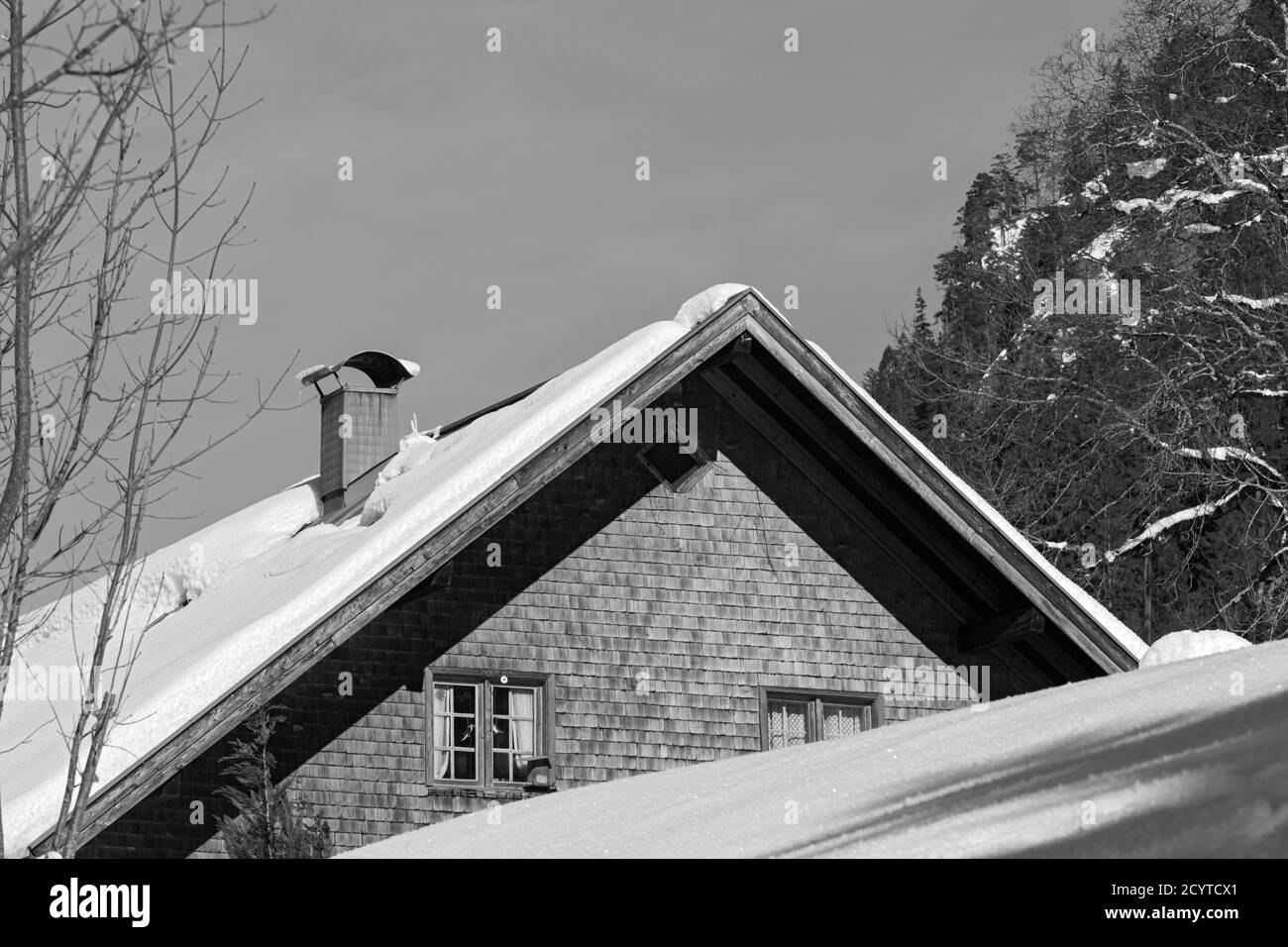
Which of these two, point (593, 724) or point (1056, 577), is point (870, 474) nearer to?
point (1056, 577)

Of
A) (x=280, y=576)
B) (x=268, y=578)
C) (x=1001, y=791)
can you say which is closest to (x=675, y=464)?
(x=280, y=576)

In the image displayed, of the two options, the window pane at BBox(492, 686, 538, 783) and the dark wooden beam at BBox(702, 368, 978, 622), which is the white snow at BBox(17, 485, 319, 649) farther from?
the dark wooden beam at BBox(702, 368, 978, 622)

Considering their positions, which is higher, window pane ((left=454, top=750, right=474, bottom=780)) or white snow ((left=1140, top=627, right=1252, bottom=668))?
white snow ((left=1140, top=627, right=1252, bottom=668))

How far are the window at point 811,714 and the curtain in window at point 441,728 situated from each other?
2464mm

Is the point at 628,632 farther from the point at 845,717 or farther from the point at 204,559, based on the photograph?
the point at 204,559

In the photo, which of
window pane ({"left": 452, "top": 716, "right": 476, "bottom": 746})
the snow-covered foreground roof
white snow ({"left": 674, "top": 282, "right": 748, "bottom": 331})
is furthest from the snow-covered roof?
the snow-covered foreground roof

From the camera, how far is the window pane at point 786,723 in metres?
13.9

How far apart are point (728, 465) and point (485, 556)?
2.23 meters

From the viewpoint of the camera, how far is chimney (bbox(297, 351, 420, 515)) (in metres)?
17.2

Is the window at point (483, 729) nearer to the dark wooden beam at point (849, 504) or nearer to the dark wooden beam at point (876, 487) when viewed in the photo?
the dark wooden beam at point (849, 504)

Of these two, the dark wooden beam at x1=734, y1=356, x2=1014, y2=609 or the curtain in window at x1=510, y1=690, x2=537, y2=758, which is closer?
the curtain in window at x1=510, y1=690, x2=537, y2=758

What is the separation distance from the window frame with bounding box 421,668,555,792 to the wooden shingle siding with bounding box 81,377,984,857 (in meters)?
0.04

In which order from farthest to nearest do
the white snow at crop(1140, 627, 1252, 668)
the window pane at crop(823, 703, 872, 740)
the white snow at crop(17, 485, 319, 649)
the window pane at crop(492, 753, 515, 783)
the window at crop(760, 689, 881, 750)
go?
the white snow at crop(17, 485, 319, 649) < the window pane at crop(823, 703, 872, 740) < the window at crop(760, 689, 881, 750) < the window pane at crop(492, 753, 515, 783) < the white snow at crop(1140, 627, 1252, 668)
